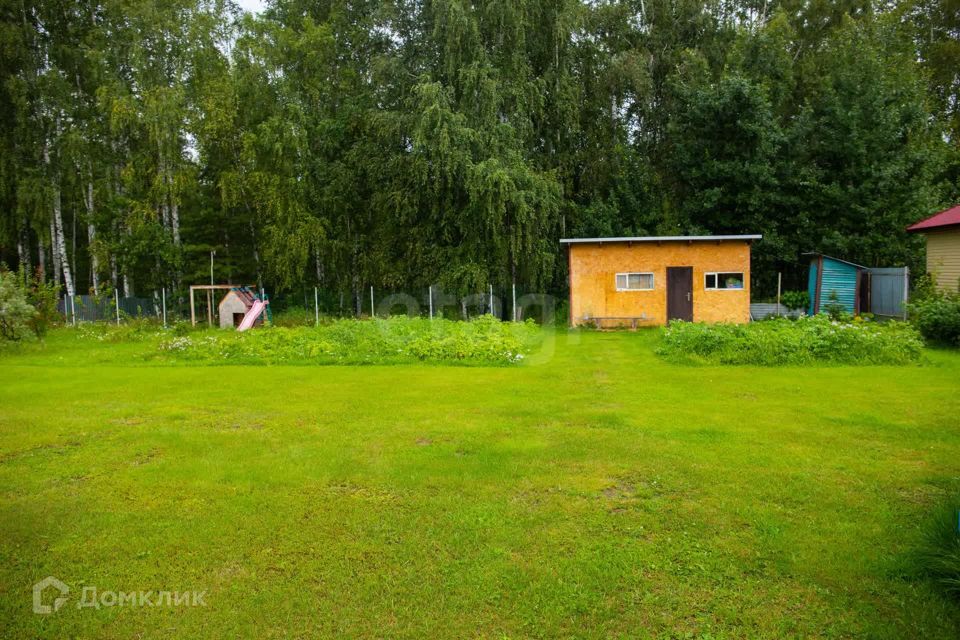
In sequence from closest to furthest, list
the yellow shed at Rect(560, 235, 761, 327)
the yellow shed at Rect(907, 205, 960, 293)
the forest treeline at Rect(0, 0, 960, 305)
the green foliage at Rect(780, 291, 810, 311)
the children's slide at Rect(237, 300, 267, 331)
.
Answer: the yellow shed at Rect(907, 205, 960, 293)
the yellow shed at Rect(560, 235, 761, 327)
the children's slide at Rect(237, 300, 267, 331)
the green foliage at Rect(780, 291, 810, 311)
the forest treeline at Rect(0, 0, 960, 305)

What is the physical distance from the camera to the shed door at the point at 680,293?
19422mm

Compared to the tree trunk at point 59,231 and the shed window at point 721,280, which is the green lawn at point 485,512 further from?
the tree trunk at point 59,231

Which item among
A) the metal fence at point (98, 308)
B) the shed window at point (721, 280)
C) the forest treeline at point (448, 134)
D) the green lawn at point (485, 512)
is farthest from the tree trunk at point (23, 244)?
the shed window at point (721, 280)

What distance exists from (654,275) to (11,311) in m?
16.9

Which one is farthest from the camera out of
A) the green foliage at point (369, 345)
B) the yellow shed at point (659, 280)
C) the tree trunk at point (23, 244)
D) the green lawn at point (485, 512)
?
the tree trunk at point (23, 244)

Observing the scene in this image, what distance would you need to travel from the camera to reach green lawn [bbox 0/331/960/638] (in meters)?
3.31

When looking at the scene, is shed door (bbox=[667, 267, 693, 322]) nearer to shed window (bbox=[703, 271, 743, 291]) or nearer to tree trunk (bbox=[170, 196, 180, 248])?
shed window (bbox=[703, 271, 743, 291])

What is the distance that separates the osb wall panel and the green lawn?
10717mm

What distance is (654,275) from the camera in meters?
19.5

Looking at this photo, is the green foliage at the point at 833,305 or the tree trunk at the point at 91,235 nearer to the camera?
the green foliage at the point at 833,305

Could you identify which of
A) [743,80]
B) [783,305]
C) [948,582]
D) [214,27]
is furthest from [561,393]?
[214,27]

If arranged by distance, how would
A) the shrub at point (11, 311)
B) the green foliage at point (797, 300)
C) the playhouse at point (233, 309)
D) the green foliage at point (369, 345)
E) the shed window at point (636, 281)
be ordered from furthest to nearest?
the playhouse at point (233, 309) < the green foliage at point (797, 300) < the shed window at point (636, 281) < the green foliage at point (369, 345) < the shrub at point (11, 311)

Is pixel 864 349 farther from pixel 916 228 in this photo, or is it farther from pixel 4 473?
pixel 4 473

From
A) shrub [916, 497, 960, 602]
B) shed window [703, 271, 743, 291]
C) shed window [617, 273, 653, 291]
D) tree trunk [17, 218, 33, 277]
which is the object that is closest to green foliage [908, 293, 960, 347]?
shed window [703, 271, 743, 291]
